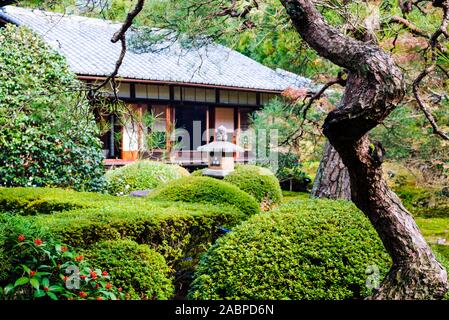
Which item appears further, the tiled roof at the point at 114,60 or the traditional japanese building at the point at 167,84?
the traditional japanese building at the point at 167,84

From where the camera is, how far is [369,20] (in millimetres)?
4590

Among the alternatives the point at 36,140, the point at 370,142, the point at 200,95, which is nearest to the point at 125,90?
the point at 200,95

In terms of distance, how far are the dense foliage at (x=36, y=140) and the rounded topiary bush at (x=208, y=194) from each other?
2273mm

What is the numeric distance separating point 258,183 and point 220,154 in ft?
2.83

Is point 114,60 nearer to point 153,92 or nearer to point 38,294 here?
point 153,92

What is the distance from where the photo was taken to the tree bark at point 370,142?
2.65 metres

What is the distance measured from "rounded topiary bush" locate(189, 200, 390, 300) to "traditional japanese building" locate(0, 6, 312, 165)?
Result: 8.81 metres

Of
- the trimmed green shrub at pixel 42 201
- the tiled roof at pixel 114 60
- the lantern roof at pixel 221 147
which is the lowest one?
the trimmed green shrub at pixel 42 201

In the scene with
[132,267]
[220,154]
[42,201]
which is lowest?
[132,267]

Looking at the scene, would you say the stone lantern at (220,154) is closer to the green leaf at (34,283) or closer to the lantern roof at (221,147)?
the lantern roof at (221,147)

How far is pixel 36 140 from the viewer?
8859mm

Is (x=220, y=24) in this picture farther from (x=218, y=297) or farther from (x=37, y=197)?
(x=218, y=297)

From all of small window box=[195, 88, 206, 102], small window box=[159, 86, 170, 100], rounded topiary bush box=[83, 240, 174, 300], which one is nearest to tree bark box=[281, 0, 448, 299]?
rounded topiary bush box=[83, 240, 174, 300]

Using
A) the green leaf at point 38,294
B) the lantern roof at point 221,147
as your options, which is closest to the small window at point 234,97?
the lantern roof at point 221,147
